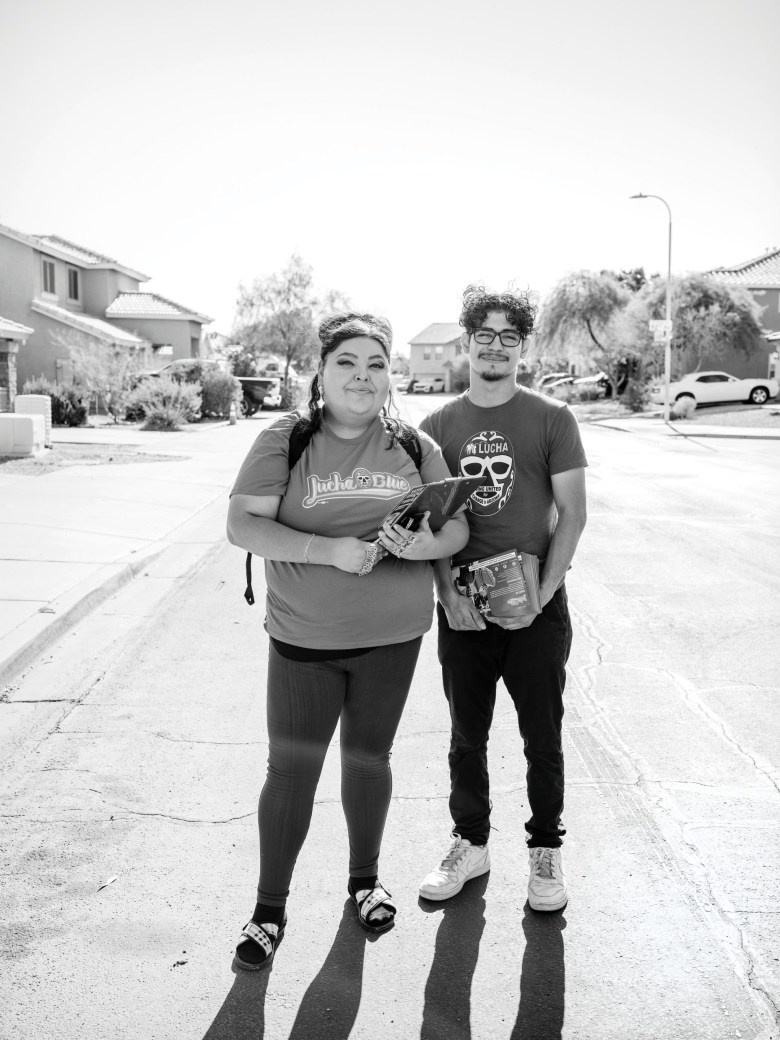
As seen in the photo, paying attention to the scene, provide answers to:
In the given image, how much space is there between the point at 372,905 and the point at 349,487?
1.31m

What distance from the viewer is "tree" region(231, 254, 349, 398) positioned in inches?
2373

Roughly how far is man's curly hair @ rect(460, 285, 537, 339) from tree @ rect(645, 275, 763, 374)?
45.3m

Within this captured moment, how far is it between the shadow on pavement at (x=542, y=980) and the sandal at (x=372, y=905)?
1.41 feet

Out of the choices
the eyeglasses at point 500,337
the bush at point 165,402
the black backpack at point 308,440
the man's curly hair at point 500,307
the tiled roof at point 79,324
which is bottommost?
the black backpack at point 308,440

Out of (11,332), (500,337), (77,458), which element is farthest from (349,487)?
(11,332)

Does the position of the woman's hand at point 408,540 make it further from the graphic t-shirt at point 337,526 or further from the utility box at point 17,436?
the utility box at point 17,436

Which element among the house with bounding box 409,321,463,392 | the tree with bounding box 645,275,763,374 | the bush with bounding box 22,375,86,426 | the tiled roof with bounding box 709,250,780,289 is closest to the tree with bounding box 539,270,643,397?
the tree with bounding box 645,275,763,374

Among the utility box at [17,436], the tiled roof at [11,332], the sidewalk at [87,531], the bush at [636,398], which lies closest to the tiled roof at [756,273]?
the bush at [636,398]

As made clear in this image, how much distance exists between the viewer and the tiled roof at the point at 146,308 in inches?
1850

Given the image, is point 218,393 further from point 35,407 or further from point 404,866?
point 404,866

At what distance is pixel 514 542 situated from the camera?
3.25 meters

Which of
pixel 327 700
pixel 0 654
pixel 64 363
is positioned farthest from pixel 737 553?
pixel 64 363

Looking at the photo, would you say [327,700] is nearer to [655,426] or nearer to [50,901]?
[50,901]

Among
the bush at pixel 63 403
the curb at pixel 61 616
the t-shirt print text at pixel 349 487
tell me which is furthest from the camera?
the bush at pixel 63 403
